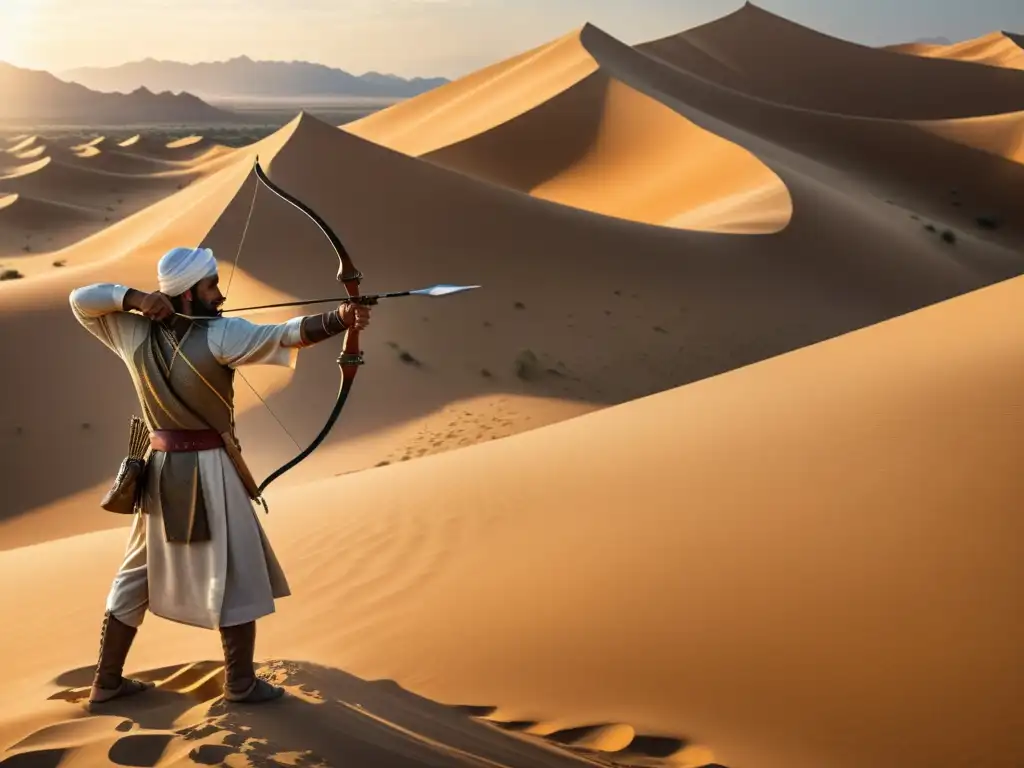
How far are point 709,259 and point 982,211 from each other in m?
17.9

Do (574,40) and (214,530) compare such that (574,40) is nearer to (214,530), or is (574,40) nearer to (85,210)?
(85,210)

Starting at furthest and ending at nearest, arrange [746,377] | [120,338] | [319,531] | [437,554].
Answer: [746,377] → [319,531] → [437,554] → [120,338]

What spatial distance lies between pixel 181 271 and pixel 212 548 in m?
1.04

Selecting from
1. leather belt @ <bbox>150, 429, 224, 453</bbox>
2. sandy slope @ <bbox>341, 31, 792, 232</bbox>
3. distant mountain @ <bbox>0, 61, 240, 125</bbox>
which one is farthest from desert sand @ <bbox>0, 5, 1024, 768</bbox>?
distant mountain @ <bbox>0, 61, 240, 125</bbox>

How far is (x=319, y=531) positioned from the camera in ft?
22.2

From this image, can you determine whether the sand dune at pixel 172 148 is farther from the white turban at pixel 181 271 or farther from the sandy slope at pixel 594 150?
the white turban at pixel 181 271

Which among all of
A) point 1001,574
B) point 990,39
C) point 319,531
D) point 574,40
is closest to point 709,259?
point 319,531

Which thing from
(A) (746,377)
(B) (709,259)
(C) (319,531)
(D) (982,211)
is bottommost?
(C) (319,531)

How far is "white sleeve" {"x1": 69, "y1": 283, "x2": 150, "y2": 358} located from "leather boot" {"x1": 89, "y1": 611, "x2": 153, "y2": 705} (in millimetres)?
1064

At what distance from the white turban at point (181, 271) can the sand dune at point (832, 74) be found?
54.9 m

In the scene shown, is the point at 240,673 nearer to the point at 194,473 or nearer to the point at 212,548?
the point at 212,548

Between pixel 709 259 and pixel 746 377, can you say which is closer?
pixel 746 377

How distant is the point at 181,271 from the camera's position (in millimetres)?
4000

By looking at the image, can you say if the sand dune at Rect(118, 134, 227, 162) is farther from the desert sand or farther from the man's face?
the man's face
